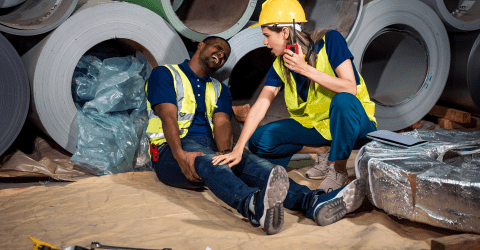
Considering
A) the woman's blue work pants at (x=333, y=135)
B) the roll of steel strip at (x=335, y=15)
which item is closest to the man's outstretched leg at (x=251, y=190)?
the woman's blue work pants at (x=333, y=135)

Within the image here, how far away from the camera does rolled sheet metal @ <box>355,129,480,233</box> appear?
5.27 ft

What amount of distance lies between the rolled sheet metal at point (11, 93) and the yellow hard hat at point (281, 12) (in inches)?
71.2

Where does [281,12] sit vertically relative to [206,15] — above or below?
below

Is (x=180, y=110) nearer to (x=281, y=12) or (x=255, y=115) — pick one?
(x=255, y=115)

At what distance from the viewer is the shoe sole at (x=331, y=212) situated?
1.88 metres

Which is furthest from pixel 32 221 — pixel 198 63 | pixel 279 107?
pixel 279 107

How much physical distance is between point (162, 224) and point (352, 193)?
1.00 meters

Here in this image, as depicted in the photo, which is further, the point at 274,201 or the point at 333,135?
the point at 333,135

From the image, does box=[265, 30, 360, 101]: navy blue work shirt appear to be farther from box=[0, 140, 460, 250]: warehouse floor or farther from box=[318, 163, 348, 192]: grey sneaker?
box=[0, 140, 460, 250]: warehouse floor

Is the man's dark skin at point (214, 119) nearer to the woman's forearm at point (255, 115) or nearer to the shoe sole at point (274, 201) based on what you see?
the woman's forearm at point (255, 115)

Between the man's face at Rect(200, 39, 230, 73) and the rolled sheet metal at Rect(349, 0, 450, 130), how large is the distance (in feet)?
4.49

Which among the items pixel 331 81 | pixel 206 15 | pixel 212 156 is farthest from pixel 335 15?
pixel 212 156

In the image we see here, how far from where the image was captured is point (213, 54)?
290 cm

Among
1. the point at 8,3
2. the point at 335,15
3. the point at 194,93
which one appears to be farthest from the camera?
the point at 335,15
